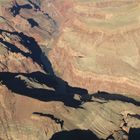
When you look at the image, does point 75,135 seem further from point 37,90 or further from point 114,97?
point 114,97

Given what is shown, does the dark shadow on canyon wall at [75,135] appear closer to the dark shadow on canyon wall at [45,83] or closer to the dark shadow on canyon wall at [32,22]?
the dark shadow on canyon wall at [45,83]

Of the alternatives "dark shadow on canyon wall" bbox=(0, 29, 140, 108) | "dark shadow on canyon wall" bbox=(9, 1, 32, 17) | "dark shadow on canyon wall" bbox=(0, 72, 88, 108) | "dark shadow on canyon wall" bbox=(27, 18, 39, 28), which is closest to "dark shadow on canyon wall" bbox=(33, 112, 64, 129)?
"dark shadow on canyon wall" bbox=(0, 72, 88, 108)

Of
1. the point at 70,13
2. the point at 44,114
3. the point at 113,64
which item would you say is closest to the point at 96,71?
the point at 113,64

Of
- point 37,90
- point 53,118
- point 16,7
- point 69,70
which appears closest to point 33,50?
point 69,70

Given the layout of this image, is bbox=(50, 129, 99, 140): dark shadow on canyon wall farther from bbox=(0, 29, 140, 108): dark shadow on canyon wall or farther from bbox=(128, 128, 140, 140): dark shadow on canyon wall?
bbox=(0, 29, 140, 108): dark shadow on canyon wall

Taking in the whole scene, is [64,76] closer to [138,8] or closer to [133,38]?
[133,38]

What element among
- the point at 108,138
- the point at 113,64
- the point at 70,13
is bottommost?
the point at 108,138

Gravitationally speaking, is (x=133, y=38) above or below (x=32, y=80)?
above
